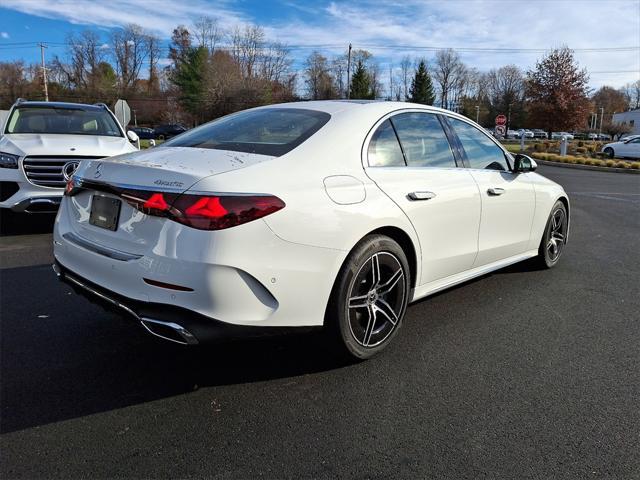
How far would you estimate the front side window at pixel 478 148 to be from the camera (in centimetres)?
420

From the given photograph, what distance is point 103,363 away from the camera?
3129mm

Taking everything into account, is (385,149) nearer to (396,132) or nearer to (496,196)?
(396,132)

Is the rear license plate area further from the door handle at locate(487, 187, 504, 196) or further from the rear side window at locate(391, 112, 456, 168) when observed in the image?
the door handle at locate(487, 187, 504, 196)

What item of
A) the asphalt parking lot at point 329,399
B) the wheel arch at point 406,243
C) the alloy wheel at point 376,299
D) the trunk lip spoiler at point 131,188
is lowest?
the asphalt parking lot at point 329,399

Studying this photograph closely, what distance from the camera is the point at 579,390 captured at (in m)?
2.91

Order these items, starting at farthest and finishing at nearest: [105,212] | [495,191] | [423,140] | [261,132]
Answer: [495,191] < [423,140] < [261,132] < [105,212]

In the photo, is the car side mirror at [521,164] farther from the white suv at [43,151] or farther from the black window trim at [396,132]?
the white suv at [43,151]

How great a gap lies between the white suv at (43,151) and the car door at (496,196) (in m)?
4.45

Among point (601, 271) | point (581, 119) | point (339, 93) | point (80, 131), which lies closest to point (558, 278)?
point (601, 271)

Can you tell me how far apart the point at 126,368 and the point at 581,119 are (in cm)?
3984

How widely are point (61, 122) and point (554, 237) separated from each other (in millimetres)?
7163

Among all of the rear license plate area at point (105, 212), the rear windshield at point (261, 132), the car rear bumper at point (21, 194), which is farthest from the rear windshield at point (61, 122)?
the rear license plate area at point (105, 212)

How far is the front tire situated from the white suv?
14.3ft

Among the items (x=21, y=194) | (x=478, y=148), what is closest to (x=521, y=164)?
(x=478, y=148)
